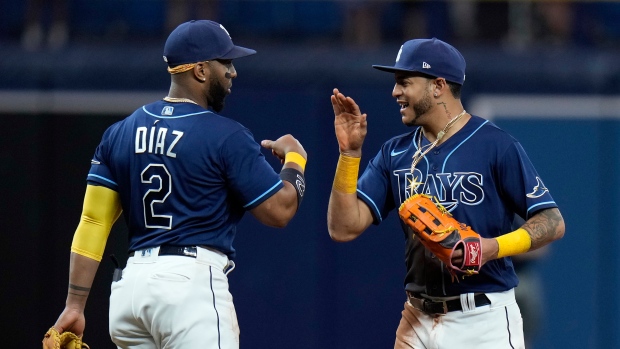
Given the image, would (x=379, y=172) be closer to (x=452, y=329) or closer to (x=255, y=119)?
(x=452, y=329)

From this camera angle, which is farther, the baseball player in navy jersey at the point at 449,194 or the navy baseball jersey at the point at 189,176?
the baseball player in navy jersey at the point at 449,194

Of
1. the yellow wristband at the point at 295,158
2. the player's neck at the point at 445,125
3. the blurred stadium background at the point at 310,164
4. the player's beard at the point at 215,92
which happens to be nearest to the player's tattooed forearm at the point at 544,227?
the player's neck at the point at 445,125

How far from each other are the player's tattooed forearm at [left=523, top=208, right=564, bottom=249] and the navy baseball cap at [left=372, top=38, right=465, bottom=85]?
2.35ft

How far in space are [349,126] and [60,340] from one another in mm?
1496

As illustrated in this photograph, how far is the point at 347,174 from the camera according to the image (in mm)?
4285

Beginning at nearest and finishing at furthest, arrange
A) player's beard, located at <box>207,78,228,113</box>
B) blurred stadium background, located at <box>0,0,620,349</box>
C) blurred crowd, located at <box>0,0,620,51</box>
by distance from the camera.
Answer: player's beard, located at <box>207,78,228,113</box> → blurred stadium background, located at <box>0,0,620,349</box> → blurred crowd, located at <box>0,0,620,51</box>

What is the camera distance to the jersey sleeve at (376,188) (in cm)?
443

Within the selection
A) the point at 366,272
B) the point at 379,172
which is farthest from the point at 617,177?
the point at 379,172

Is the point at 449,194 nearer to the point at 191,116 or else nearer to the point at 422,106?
the point at 422,106

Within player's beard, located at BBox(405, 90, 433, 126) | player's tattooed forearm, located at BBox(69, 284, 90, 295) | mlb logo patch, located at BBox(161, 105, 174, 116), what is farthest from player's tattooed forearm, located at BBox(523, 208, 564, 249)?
player's tattooed forearm, located at BBox(69, 284, 90, 295)

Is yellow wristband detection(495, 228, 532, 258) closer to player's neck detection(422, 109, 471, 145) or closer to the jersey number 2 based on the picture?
player's neck detection(422, 109, 471, 145)

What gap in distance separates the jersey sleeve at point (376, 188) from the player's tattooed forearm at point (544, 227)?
682 mm

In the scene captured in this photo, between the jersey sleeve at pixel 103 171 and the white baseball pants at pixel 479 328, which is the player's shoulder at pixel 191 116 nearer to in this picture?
the jersey sleeve at pixel 103 171

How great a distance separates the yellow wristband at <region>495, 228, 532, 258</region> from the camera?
3.98 m
